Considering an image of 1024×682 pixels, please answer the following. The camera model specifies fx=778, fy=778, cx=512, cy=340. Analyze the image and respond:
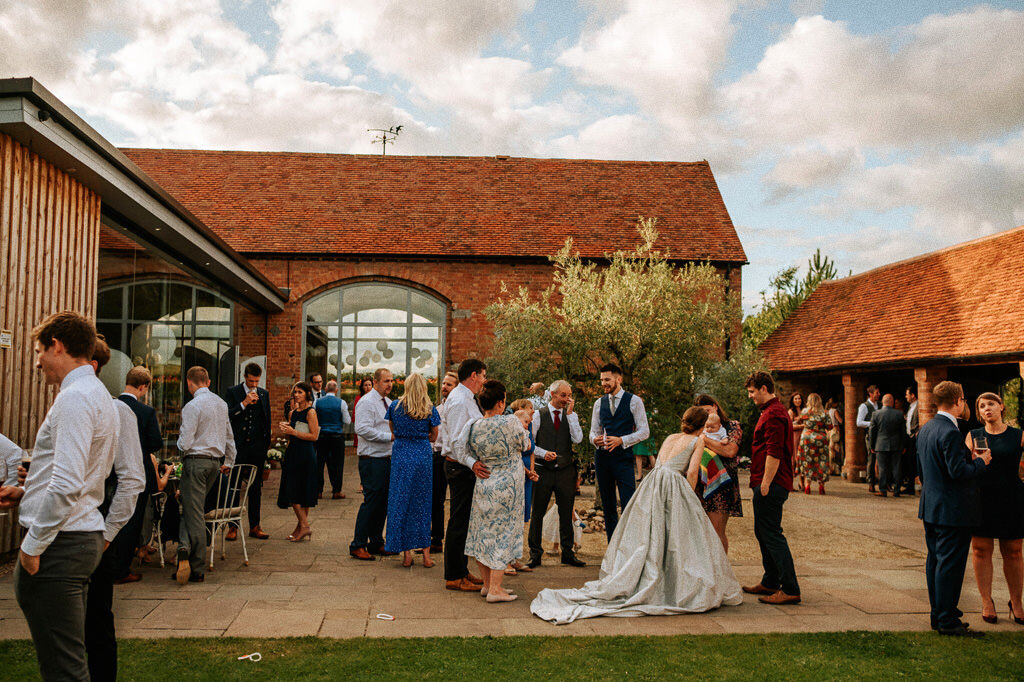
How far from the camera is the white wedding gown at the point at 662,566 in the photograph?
6035 mm

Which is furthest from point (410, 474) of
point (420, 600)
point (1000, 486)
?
point (1000, 486)

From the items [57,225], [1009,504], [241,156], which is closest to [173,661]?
[57,225]

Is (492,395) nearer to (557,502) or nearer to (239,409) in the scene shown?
(557,502)

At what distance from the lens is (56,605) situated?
3094 millimetres

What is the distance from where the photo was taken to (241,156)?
23875mm

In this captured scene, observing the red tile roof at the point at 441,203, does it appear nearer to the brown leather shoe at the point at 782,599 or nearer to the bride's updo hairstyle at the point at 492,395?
the bride's updo hairstyle at the point at 492,395

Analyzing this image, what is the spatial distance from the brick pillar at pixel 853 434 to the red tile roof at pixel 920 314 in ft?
1.80

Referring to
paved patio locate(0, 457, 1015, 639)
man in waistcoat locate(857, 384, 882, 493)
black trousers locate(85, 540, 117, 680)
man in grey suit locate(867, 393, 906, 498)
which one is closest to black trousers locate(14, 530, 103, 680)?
black trousers locate(85, 540, 117, 680)

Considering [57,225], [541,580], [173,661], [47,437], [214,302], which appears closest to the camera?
[47,437]

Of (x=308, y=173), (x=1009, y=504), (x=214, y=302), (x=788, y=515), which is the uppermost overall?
(x=308, y=173)

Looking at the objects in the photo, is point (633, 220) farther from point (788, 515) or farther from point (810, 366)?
point (788, 515)

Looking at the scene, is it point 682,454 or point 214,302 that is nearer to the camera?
point 682,454

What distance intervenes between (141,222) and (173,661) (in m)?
6.85

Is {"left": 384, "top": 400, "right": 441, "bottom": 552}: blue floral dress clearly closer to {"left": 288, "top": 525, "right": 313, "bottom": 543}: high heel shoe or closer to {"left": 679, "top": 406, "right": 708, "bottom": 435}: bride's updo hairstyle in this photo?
{"left": 288, "top": 525, "right": 313, "bottom": 543}: high heel shoe
